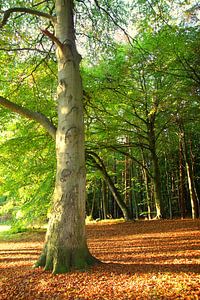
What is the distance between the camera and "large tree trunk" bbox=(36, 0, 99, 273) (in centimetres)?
481

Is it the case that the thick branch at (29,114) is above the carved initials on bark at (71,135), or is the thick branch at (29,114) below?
above

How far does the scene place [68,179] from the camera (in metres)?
4.98

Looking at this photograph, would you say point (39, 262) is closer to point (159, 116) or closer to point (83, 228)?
point (83, 228)

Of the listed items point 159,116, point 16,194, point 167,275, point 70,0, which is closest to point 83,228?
point 167,275

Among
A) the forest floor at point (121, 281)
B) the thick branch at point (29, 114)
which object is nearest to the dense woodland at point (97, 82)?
the thick branch at point (29, 114)

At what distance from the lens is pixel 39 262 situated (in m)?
5.13

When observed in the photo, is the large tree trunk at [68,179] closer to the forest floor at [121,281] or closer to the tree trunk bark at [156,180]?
the forest floor at [121,281]

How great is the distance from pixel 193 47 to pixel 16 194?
8.29 metres

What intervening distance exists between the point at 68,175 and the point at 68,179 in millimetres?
69

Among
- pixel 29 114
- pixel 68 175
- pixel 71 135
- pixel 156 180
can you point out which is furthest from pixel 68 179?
pixel 156 180

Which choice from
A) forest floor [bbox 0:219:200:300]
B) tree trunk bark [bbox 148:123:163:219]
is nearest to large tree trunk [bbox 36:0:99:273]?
forest floor [bbox 0:219:200:300]

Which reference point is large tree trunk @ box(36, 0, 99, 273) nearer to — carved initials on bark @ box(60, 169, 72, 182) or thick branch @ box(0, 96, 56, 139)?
carved initials on bark @ box(60, 169, 72, 182)

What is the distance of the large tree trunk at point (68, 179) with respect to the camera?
189 inches

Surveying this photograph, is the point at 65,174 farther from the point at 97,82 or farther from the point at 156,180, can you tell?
the point at 156,180
